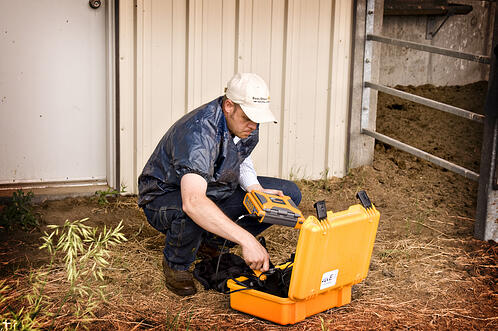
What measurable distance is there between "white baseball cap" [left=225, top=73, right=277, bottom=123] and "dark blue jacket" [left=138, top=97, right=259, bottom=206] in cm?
19

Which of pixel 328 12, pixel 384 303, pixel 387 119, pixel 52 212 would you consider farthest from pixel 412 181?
pixel 52 212

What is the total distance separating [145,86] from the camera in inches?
207

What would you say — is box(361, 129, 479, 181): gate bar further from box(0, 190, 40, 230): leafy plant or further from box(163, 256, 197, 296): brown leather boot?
box(0, 190, 40, 230): leafy plant

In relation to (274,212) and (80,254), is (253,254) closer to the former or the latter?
(274,212)

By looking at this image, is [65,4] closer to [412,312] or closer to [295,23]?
[295,23]

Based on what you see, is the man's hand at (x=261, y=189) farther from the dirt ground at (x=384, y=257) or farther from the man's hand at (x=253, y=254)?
the man's hand at (x=253, y=254)

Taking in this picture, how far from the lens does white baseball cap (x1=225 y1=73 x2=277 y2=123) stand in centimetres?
336

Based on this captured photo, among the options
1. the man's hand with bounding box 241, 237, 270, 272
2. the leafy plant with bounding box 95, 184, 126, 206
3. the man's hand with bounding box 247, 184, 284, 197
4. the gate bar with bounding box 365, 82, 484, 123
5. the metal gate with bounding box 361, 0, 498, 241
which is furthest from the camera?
the leafy plant with bounding box 95, 184, 126, 206

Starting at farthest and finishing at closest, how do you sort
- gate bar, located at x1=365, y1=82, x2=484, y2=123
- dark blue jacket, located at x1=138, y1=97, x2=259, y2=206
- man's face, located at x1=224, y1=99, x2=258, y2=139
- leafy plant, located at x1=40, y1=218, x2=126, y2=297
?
gate bar, located at x1=365, y1=82, x2=484, y2=123 < man's face, located at x1=224, y1=99, x2=258, y2=139 < dark blue jacket, located at x1=138, y1=97, x2=259, y2=206 < leafy plant, located at x1=40, y1=218, x2=126, y2=297

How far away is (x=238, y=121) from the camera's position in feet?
11.5

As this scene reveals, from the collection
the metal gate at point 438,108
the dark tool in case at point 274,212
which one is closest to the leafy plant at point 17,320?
the dark tool in case at point 274,212

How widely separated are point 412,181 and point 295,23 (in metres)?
1.68

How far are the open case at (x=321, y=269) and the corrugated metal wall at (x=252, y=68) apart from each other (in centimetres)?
230

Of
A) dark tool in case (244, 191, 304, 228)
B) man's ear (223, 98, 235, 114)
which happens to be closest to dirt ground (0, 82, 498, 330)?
dark tool in case (244, 191, 304, 228)
